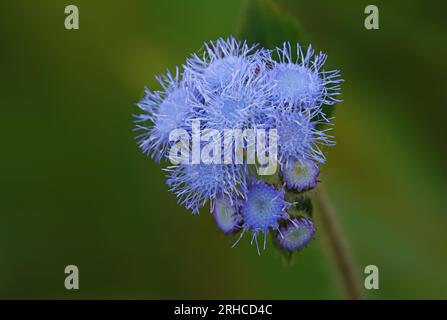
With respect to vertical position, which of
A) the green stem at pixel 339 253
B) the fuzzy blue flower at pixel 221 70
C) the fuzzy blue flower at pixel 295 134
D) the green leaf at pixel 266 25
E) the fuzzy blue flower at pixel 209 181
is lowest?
the green stem at pixel 339 253

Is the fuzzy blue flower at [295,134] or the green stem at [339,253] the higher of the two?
the fuzzy blue flower at [295,134]

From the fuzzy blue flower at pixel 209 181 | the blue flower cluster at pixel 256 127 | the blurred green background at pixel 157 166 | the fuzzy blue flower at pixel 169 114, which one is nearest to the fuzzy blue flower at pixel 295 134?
the blue flower cluster at pixel 256 127

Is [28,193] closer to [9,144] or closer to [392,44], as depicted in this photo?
[9,144]

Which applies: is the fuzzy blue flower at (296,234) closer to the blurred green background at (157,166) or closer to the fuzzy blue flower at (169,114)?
the fuzzy blue flower at (169,114)

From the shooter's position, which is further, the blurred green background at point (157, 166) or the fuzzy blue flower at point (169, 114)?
the blurred green background at point (157, 166)

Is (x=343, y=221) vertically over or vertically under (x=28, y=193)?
under

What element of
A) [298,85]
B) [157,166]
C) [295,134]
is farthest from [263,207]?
[157,166]
